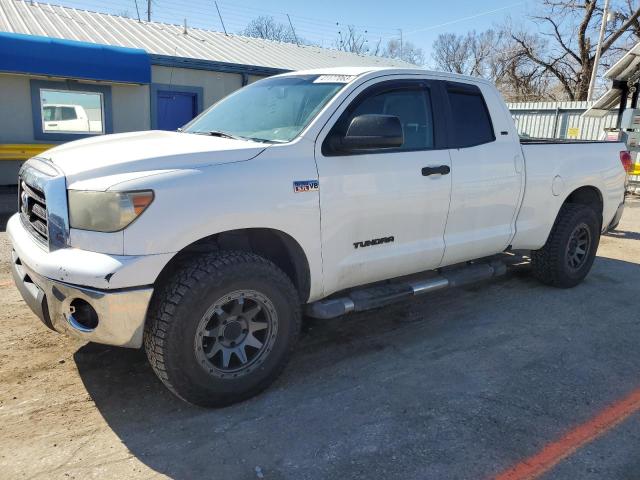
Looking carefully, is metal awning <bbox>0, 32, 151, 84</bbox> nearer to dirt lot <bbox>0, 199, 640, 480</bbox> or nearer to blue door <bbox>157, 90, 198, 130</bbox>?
blue door <bbox>157, 90, 198, 130</bbox>

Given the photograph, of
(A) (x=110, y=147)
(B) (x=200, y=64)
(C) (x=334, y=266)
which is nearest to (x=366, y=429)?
(C) (x=334, y=266)

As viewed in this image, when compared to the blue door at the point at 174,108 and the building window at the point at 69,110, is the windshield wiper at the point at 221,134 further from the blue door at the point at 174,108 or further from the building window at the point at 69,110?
the blue door at the point at 174,108

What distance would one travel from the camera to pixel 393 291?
3965 mm

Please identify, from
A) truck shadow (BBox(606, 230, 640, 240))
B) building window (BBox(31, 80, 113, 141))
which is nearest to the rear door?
truck shadow (BBox(606, 230, 640, 240))

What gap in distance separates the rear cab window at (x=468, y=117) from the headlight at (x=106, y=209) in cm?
247

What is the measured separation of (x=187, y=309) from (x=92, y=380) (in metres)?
1.11

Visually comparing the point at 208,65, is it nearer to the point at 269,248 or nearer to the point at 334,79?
the point at 334,79

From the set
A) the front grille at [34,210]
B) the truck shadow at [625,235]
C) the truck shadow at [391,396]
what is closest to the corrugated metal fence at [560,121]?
the truck shadow at [625,235]

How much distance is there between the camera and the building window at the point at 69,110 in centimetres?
1210

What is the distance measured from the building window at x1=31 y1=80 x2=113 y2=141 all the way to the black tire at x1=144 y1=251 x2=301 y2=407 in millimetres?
11093

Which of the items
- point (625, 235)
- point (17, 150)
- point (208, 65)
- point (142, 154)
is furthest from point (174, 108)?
point (142, 154)

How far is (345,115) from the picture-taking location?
353 centimetres

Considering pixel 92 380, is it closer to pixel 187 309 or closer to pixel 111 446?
pixel 111 446

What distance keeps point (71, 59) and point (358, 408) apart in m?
11.2
